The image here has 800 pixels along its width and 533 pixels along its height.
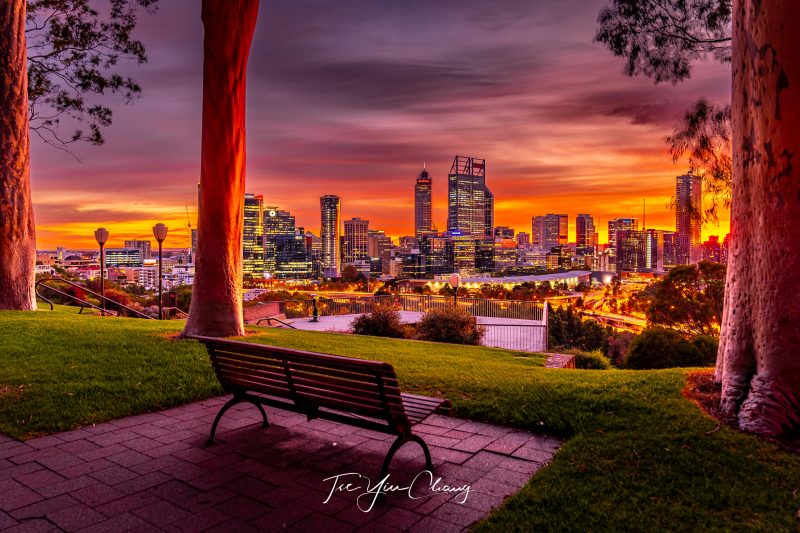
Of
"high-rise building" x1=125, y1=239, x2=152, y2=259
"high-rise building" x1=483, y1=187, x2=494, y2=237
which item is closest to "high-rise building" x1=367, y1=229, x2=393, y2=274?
"high-rise building" x1=483, y1=187, x2=494, y2=237

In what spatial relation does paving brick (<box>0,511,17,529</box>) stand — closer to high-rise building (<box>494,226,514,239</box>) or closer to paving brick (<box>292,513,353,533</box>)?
paving brick (<box>292,513,353,533</box>)

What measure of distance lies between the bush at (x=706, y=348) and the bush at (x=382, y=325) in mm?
7987

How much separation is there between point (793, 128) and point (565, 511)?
155 inches

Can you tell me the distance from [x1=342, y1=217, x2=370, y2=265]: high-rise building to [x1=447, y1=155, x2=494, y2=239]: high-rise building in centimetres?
2707

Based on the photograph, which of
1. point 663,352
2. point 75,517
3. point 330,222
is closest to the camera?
point 75,517

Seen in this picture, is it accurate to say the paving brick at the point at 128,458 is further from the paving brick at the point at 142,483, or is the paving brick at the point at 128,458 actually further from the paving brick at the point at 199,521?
the paving brick at the point at 199,521

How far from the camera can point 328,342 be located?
11.6m

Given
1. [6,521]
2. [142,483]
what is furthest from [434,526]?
[6,521]

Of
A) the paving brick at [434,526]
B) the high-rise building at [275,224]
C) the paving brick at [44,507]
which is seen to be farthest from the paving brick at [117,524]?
the high-rise building at [275,224]

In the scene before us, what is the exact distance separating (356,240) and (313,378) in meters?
169

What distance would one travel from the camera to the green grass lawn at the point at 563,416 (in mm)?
3357

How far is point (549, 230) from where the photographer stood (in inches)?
6073

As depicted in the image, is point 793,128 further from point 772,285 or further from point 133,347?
point 133,347

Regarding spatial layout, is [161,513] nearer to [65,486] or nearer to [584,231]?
[65,486]
